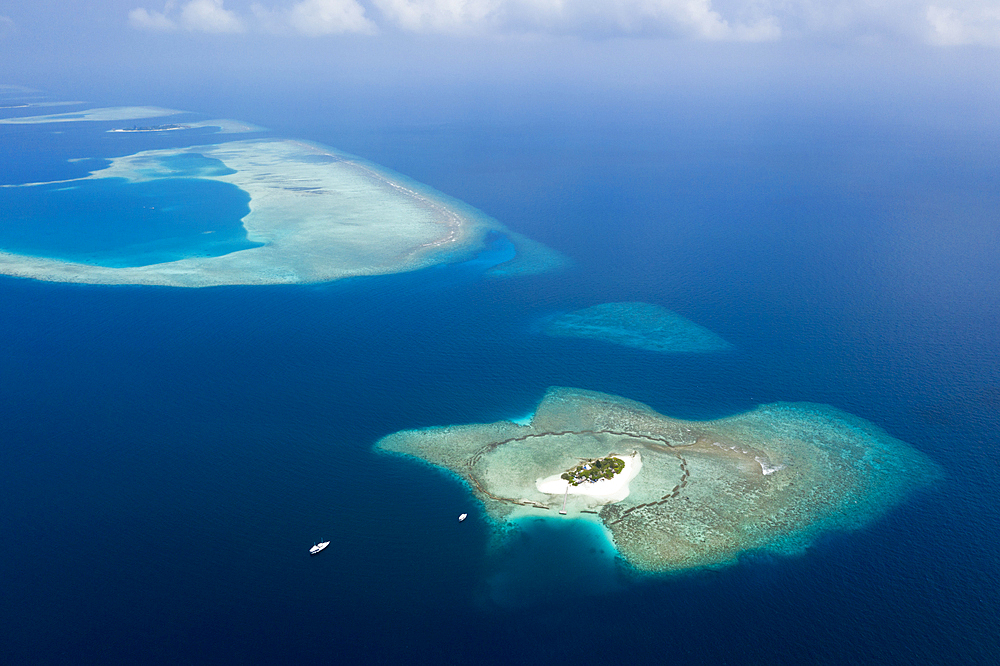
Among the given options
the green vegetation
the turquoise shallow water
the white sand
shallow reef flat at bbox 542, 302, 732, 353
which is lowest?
the turquoise shallow water

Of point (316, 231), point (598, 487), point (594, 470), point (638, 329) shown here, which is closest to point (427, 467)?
point (594, 470)

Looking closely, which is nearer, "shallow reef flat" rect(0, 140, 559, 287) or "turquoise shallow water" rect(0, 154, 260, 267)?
"shallow reef flat" rect(0, 140, 559, 287)

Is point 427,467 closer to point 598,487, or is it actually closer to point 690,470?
point 598,487

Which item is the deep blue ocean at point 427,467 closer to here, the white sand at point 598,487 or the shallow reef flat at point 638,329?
the shallow reef flat at point 638,329

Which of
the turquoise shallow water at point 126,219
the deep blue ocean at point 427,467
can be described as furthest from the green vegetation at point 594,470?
the turquoise shallow water at point 126,219

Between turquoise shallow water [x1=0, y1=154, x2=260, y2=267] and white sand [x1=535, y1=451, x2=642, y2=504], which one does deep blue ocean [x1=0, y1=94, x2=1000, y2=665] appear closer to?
turquoise shallow water [x1=0, y1=154, x2=260, y2=267]

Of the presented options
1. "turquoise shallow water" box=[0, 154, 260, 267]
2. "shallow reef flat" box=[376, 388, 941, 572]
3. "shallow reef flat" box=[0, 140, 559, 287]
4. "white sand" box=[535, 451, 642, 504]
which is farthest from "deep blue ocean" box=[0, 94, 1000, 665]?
"shallow reef flat" box=[0, 140, 559, 287]
